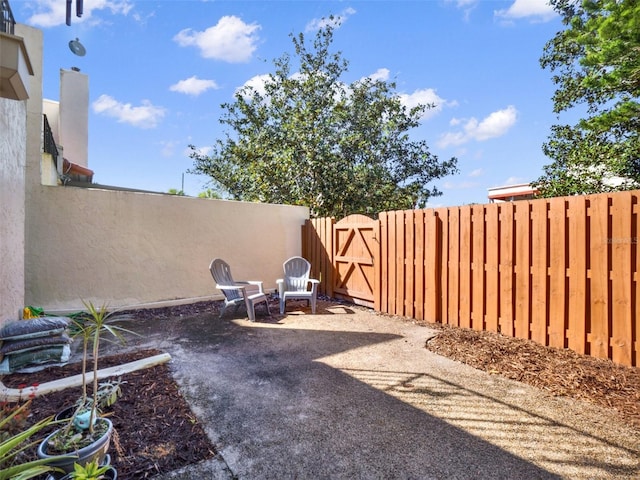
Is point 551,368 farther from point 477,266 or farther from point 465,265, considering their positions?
point 465,265

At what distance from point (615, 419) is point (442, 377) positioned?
120 centimetres

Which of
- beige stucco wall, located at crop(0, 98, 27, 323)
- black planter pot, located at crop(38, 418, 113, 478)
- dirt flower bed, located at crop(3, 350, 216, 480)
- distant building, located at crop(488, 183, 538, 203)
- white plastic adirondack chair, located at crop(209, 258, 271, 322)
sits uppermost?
distant building, located at crop(488, 183, 538, 203)

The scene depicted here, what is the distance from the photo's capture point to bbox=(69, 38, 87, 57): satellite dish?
824 cm

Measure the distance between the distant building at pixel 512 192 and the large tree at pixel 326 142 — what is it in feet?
13.4

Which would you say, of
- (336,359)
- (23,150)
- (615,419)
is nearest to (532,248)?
(615,419)

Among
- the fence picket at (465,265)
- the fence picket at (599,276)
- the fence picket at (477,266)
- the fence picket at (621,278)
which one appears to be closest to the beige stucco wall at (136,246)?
the fence picket at (465,265)

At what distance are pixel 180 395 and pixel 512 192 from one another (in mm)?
14219

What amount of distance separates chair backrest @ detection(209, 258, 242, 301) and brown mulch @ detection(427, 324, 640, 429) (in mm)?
3249

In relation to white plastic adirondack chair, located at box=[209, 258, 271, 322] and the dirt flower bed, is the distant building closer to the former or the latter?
white plastic adirondack chair, located at box=[209, 258, 271, 322]

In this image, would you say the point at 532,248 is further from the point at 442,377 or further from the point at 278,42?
the point at 278,42

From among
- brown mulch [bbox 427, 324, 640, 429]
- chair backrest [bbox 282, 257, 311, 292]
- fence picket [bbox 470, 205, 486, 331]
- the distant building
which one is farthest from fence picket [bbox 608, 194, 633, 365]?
the distant building

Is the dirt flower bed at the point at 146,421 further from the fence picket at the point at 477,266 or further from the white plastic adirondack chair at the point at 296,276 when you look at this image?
the fence picket at the point at 477,266

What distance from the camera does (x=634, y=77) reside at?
219 inches

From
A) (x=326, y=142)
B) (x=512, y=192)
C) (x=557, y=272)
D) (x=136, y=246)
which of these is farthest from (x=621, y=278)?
(x=512, y=192)
